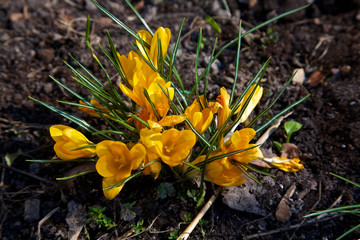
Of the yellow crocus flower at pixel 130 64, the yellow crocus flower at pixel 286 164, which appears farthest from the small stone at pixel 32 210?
the yellow crocus flower at pixel 286 164

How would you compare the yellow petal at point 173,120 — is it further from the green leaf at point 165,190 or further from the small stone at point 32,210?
the small stone at point 32,210

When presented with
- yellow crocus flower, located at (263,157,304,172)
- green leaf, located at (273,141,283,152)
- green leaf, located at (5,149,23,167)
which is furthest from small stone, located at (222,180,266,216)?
green leaf, located at (5,149,23,167)

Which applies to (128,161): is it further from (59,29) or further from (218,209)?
(59,29)

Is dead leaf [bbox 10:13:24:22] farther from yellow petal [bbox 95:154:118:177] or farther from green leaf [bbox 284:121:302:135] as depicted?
green leaf [bbox 284:121:302:135]

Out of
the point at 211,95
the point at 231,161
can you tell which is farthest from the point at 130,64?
the point at 211,95

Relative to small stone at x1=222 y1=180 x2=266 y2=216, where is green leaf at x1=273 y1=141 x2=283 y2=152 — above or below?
above

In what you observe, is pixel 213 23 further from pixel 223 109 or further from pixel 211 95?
pixel 223 109
